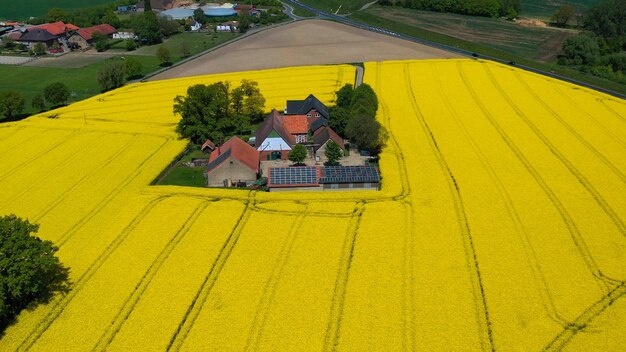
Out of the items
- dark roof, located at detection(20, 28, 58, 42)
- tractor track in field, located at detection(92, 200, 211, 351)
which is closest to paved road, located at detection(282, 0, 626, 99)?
dark roof, located at detection(20, 28, 58, 42)

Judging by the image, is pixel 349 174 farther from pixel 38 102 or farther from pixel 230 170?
pixel 38 102

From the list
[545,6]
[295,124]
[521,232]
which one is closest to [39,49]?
[295,124]

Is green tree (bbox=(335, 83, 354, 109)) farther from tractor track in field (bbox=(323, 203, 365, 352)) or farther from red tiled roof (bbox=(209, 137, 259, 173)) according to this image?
tractor track in field (bbox=(323, 203, 365, 352))

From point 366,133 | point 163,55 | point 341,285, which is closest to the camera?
point 341,285

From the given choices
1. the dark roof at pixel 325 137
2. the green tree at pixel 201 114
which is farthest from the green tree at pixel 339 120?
the green tree at pixel 201 114

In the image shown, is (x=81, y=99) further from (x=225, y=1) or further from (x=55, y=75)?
(x=225, y=1)
